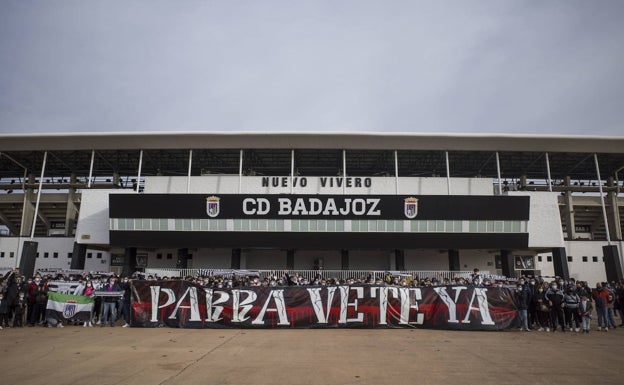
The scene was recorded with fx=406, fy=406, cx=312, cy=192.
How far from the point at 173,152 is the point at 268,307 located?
116ft

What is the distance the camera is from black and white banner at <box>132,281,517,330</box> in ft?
47.4

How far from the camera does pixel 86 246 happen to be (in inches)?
1641

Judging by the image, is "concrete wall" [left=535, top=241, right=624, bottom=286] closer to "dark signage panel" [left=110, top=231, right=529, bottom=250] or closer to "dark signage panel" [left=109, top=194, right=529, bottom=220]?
"dark signage panel" [left=110, top=231, right=529, bottom=250]

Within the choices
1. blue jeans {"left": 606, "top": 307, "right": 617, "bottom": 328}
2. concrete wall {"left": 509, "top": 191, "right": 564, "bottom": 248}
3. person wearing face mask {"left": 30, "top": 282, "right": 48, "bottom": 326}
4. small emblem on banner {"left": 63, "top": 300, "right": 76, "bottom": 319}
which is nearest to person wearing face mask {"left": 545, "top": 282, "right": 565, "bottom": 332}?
blue jeans {"left": 606, "top": 307, "right": 617, "bottom": 328}

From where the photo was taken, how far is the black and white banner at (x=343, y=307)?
14438 mm

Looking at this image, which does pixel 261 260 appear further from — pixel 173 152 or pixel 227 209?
pixel 173 152

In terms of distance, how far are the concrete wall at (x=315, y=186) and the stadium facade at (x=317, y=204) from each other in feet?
0.40

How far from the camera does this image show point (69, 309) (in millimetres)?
16047

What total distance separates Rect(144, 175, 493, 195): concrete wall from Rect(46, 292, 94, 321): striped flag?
82.3 feet

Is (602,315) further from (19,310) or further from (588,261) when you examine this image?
(588,261)

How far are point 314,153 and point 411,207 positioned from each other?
45.7 feet

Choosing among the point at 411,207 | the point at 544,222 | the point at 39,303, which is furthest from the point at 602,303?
the point at 544,222

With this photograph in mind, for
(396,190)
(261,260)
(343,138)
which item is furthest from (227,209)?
(396,190)

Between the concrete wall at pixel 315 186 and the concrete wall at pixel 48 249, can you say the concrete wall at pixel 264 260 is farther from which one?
the concrete wall at pixel 48 249
